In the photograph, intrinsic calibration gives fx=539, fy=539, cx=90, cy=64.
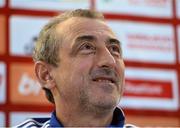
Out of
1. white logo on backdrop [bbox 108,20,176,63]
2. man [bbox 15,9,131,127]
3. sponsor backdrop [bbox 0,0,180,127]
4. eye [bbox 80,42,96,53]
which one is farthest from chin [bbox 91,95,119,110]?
white logo on backdrop [bbox 108,20,176,63]

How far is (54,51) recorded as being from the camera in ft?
4.28

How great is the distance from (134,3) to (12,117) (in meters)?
0.84

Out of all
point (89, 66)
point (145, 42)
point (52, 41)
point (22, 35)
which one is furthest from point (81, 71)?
point (145, 42)

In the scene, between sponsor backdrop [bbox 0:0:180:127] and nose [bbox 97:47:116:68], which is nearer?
nose [bbox 97:47:116:68]

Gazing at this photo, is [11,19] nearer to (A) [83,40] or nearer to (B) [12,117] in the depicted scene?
(B) [12,117]

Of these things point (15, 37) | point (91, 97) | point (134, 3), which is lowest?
point (91, 97)

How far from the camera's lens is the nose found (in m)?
1.20

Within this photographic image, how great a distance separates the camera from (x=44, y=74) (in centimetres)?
133

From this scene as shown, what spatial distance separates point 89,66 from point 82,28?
0.11 metres

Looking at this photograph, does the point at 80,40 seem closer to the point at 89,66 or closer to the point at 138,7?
the point at 89,66

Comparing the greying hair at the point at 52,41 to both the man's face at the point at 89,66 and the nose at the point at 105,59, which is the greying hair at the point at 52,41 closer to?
the man's face at the point at 89,66

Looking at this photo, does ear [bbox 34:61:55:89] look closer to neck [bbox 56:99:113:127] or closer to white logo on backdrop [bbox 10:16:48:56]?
neck [bbox 56:99:113:127]

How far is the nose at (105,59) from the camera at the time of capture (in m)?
1.20

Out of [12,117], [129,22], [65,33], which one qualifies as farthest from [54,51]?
[129,22]
